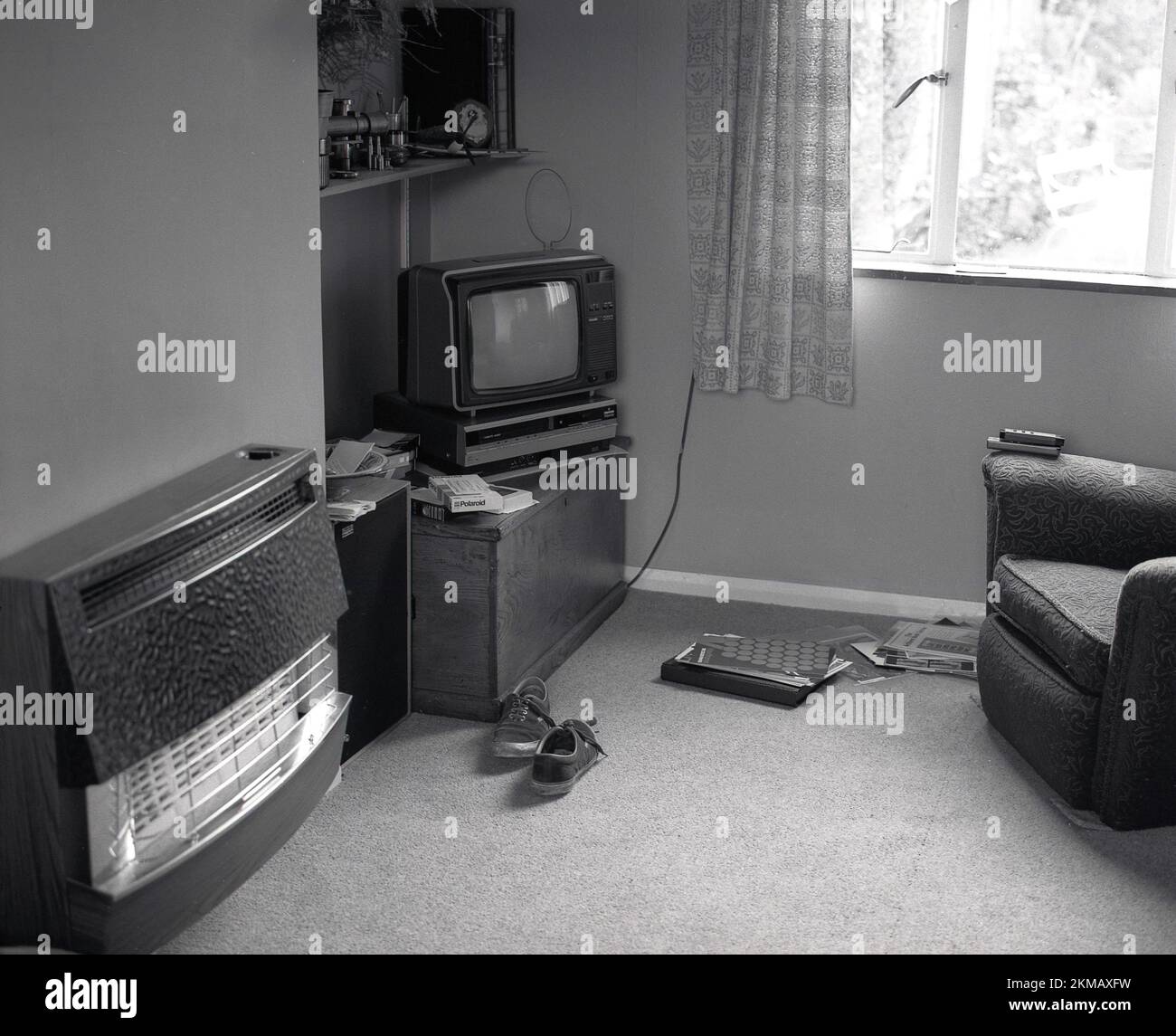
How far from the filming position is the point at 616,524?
4012 millimetres

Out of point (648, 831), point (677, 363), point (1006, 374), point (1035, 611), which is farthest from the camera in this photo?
point (677, 363)

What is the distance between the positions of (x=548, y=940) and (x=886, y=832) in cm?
77

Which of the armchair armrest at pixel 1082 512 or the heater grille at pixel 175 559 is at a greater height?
the heater grille at pixel 175 559

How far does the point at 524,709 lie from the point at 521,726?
6 cm

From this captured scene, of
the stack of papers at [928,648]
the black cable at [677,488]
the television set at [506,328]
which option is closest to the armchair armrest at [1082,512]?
the stack of papers at [928,648]

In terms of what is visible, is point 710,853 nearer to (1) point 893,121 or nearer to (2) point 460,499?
(2) point 460,499

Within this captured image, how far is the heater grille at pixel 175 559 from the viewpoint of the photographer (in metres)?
1.78

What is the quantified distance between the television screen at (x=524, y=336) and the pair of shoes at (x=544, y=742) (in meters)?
0.81

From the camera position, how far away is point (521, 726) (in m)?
3.04

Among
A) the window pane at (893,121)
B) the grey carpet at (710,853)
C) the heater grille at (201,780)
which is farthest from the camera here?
the window pane at (893,121)

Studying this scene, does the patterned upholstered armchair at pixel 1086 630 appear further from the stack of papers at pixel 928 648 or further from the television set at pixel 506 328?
the television set at pixel 506 328
